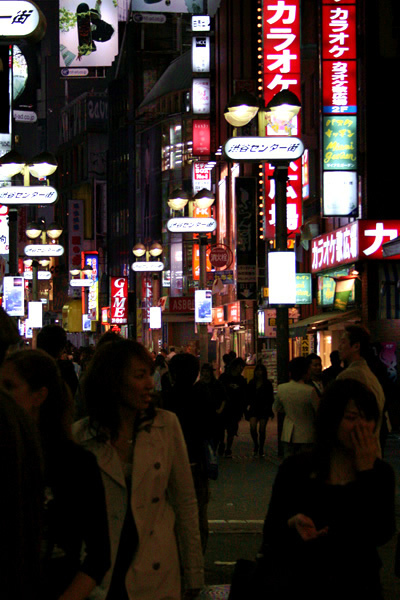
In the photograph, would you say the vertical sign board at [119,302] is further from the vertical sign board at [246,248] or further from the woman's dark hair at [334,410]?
the woman's dark hair at [334,410]

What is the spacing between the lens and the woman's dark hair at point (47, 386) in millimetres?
3711

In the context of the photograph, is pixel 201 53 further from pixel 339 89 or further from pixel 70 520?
pixel 70 520

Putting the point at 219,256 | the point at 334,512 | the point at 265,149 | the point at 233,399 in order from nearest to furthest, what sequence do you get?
the point at 334,512, the point at 265,149, the point at 233,399, the point at 219,256

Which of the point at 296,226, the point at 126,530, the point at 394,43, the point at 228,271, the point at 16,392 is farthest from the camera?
the point at 228,271

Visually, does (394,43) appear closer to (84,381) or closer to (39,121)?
(84,381)

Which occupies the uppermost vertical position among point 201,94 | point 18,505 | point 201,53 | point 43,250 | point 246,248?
point 201,53

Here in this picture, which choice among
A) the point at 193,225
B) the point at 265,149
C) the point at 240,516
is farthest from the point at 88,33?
the point at 240,516

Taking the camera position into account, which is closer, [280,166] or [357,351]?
[357,351]

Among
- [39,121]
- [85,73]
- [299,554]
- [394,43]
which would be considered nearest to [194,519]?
[299,554]

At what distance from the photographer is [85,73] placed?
41188 millimetres

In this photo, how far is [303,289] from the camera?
31.7 meters

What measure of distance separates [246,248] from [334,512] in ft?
107

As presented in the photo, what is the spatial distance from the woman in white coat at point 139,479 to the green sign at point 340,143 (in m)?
21.5

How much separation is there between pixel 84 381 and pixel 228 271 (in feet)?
135
